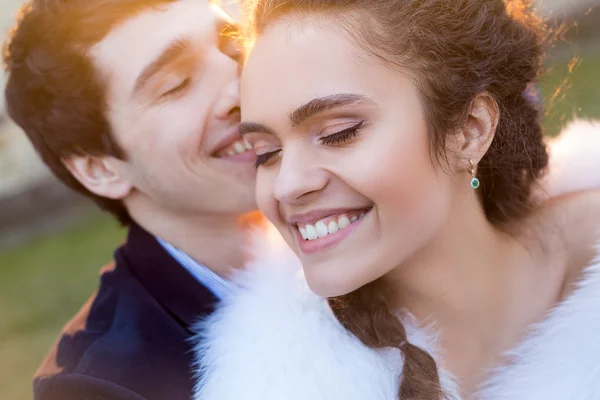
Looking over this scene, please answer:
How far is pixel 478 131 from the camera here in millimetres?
1886

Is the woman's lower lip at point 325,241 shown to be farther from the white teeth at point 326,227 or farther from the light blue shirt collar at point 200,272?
the light blue shirt collar at point 200,272

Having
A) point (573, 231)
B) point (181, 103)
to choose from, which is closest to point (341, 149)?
point (573, 231)

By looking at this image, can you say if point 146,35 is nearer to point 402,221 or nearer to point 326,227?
point 326,227

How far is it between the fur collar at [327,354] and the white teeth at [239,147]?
0.65m

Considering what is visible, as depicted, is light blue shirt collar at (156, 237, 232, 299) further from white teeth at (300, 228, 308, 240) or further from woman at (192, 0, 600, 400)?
white teeth at (300, 228, 308, 240)

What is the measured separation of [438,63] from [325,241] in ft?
1.79

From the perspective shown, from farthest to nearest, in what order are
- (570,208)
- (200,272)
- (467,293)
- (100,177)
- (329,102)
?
(100,177), (200,272), (570,208), (467,293), (329,102)

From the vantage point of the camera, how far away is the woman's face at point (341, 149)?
1675 millimetres

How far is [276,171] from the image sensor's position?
6.03ft

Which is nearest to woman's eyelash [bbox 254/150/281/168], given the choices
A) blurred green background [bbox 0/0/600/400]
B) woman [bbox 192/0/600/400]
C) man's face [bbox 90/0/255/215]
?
woman [bbox 192/0/600/400]

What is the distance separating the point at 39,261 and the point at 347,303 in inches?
228

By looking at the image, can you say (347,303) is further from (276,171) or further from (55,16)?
(55,16)

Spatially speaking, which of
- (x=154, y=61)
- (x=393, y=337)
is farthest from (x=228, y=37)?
(x=393, y=337)

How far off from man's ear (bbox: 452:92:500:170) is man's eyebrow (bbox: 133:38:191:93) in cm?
109
